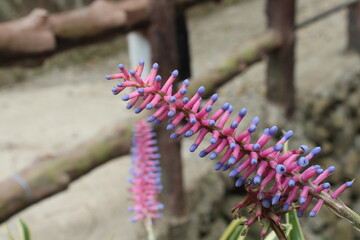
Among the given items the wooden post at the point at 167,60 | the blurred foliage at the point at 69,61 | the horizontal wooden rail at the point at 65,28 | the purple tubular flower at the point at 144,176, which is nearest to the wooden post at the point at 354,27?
the blurred foliage at the point at 69,61

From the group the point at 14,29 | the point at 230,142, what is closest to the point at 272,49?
the point at 14,29

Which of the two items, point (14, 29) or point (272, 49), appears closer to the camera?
point (14, 29)

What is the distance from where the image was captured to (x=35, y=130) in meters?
3.16

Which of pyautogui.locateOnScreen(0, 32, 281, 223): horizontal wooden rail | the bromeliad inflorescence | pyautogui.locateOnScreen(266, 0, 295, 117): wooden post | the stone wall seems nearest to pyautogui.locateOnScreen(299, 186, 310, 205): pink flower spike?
the bromeliad inflorescence

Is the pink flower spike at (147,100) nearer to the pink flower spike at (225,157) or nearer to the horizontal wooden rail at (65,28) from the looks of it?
the pink flower spike at (225,157)

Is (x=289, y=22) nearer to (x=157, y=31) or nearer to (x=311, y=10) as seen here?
(x=157, y=31)

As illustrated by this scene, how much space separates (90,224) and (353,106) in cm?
→ 248

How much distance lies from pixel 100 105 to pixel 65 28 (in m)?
1.60

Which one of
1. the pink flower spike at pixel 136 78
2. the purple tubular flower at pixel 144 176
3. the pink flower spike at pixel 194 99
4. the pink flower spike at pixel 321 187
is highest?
the pink flower spike at pixel 136 78

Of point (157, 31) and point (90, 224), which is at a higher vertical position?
point (157, 31)

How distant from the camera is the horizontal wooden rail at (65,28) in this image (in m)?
1.75

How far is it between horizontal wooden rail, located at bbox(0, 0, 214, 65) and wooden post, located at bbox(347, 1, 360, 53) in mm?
2204

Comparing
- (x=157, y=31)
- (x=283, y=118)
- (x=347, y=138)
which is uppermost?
(x=157, y=31)

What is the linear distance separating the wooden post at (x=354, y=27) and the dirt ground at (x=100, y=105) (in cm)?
9
